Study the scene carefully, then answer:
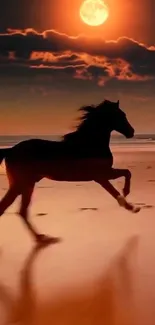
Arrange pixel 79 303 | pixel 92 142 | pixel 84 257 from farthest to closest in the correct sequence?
pixel 92 142, pixel 84 257, pixel 79 303

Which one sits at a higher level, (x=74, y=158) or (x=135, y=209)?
(x=74, y=158)

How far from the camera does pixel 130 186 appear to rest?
4.11 ft

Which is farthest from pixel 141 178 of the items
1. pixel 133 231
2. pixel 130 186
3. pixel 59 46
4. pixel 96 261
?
pixel 59 46

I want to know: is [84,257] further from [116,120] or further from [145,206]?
[116,120]

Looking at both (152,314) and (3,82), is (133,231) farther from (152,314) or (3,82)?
(3,82)

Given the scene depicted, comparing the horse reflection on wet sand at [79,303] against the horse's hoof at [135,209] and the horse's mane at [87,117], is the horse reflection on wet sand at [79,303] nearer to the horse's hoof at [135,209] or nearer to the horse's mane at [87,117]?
the horse's hoof at [135,209]

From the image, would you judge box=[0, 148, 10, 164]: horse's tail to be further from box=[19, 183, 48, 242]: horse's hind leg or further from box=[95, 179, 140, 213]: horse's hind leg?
box=[95, 179, 140, 213]: horse's hind leg

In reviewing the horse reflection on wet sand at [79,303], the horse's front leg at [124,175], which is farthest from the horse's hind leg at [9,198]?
the horse's front leg at [124,175]

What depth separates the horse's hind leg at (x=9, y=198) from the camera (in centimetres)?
116

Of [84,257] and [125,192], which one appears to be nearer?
[84,257]

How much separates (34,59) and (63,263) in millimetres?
599

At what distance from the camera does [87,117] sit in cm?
121

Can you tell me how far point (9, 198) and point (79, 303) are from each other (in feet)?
1.17

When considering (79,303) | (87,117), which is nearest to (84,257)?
(79,303)
